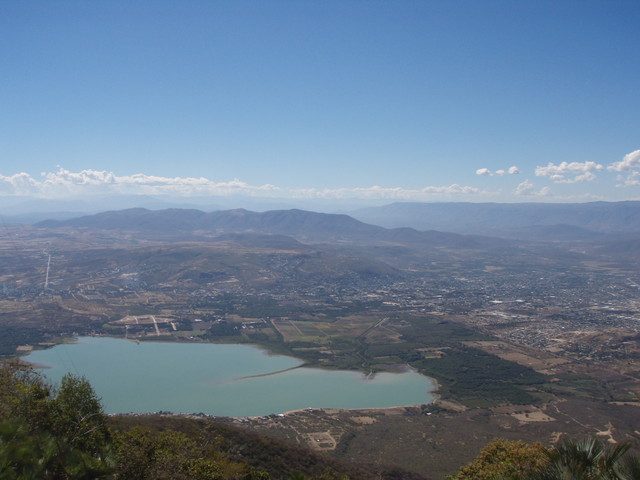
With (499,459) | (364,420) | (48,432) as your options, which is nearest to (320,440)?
(364,420)

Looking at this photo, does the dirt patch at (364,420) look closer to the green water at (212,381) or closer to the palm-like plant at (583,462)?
the green water at (212,381)

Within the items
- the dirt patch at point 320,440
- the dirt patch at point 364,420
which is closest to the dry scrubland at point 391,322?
the dirt patch at point 320,440

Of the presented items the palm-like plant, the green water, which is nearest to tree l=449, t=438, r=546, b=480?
the palm-like plant

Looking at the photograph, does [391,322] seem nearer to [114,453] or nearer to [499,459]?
[499,459]

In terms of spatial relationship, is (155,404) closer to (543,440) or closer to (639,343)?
(543,440)

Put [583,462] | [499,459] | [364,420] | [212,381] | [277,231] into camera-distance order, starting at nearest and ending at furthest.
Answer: [583,462]
[499,459]
[364,420]
[212,381]
[277,231]

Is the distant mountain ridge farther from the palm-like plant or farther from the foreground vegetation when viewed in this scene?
the palm-like plant

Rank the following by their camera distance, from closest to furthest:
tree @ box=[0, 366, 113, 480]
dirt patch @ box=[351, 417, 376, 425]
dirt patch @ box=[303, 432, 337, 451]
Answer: tree @ box=[0, 366, 113, 480] < dirt patch @ box=[303, 432, 337, 451] < dirt patch @ box=[351, 417, 376, 425]

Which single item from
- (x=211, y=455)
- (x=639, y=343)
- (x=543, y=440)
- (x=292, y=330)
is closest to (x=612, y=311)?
(x=639, y=343)
